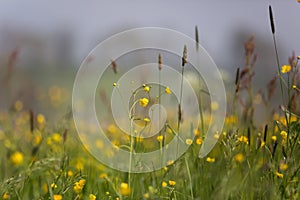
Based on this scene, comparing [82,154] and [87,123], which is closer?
[82,154]

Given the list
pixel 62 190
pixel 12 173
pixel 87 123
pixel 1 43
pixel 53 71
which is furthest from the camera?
pixel 53 71

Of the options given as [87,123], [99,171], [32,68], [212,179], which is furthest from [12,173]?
[32,68]

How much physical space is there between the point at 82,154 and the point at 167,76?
83cm

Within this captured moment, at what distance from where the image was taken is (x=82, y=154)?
314 centimetres

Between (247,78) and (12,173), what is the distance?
1326 mm

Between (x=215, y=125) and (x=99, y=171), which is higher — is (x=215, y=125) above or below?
above

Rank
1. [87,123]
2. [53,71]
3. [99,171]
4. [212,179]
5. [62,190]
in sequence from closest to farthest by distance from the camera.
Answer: [62,190] → [212,179] → [99,171] → [87,123] → [53,71]

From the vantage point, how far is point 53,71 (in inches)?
512

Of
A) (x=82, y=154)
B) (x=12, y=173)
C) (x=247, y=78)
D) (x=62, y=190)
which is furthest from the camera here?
(x=82, y=154)

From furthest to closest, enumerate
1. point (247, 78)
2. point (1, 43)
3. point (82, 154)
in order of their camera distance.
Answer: point (1, 43)
point (82, 154)
point (247, 78)

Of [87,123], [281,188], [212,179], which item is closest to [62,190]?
[212,179]

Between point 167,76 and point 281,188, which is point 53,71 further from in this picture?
point 281,188

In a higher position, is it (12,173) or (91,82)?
(91,82)

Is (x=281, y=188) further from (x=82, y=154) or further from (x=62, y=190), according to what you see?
(x=82, y=154)
